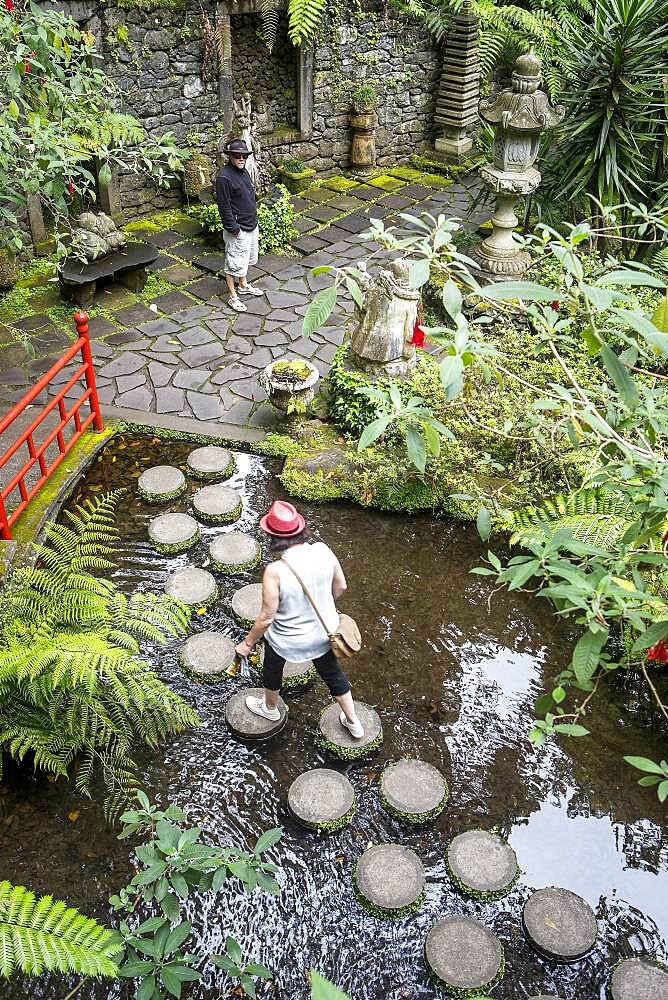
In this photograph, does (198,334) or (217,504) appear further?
(198,334)

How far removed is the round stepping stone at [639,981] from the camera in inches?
170

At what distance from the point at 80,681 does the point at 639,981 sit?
10.9 feet

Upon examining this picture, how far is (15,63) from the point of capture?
17.4 ft

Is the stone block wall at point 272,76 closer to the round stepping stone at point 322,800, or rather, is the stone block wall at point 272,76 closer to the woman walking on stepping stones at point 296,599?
the woman walking on stepping stones at point 296,599

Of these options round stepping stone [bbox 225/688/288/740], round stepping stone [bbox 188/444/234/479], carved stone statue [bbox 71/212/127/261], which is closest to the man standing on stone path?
carved stone statue [bbox 71/212/127/261]

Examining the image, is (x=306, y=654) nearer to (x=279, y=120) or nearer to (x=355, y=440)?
(x=355, y=440)

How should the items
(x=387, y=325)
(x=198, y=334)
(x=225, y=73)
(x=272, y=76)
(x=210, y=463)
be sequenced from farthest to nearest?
(x=272, y=76) < (x=225, y=73) < (x=198, y=334) < (x=387, y=325) < (x=210, y=463)

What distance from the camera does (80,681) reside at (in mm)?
4836

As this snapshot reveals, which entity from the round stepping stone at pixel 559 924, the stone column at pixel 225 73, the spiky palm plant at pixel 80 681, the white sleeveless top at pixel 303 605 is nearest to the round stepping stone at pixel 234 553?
the spiky palm plant at pixel 80 681

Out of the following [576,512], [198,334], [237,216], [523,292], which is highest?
[523,292]

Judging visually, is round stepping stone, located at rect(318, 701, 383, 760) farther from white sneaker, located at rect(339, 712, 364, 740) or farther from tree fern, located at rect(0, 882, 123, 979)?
tree fern, located at rect(0, 882, 123, 979)

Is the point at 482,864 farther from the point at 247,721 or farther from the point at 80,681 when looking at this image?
the point at 80,681

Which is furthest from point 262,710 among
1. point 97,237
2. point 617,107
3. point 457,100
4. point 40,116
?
point 457,100

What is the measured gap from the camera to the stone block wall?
1042cm
